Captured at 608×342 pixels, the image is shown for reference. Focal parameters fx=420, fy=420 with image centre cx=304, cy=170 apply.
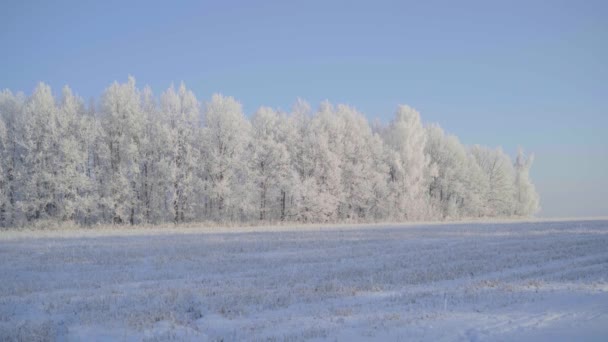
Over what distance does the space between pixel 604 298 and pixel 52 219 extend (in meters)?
41.3

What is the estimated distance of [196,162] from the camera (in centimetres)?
4616

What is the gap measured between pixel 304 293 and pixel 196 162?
37.0 metres

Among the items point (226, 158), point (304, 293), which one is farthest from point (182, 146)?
point (304, 293)

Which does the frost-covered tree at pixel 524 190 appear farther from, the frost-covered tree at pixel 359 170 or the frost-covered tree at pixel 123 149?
the frost-covered tree at pixel 123 149

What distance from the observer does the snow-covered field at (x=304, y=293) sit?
26.5 feet

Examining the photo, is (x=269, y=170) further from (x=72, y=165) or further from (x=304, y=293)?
(x=304, y=293)

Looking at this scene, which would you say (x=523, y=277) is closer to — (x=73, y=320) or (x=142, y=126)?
(x=73, y=320)

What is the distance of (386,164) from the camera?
188ft

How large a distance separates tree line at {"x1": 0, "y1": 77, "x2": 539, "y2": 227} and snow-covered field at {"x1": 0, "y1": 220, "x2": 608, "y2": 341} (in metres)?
21.7

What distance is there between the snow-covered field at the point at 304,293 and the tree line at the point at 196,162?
2168 cm

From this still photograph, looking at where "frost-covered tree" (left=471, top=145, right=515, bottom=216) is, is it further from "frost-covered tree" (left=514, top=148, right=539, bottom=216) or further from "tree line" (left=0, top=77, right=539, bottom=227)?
"tree line" (left=0, top=77, right=539, bottom=227)

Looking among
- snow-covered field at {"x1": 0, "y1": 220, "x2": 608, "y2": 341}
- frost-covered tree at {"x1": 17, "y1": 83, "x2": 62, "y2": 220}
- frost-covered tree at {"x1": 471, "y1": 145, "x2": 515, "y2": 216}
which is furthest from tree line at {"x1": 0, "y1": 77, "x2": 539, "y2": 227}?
snow-covered field at {"x1": 0, "y1": 220, "x2": 608, "y2": 341}

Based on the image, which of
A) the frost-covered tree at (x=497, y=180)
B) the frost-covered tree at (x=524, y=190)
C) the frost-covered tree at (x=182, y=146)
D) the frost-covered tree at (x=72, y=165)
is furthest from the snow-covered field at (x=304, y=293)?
the frost-covered tree at (x=524, y=190)

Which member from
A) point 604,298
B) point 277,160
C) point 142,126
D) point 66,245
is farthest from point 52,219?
point 604,298
